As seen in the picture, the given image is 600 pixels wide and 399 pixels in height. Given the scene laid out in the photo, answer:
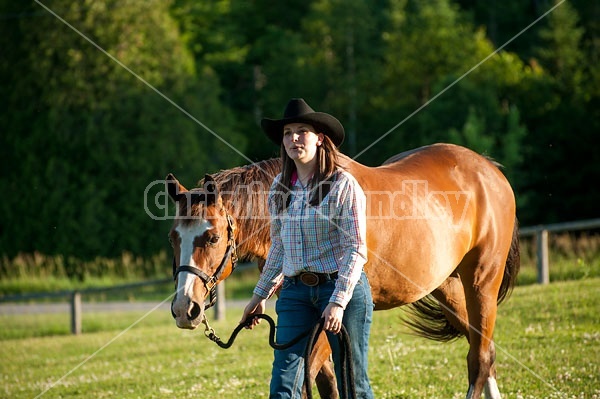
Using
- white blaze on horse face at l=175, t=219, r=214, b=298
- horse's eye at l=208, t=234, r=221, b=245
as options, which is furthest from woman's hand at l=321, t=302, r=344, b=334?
horse's eye at l=208, t=234, r=221, b=245

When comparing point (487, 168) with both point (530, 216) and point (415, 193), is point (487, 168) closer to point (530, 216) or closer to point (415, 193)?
point (415, 193)

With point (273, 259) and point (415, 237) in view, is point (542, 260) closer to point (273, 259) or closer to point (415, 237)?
point (415, 237)

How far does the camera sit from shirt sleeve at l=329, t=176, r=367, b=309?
405cm

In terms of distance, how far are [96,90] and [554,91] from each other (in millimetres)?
19252

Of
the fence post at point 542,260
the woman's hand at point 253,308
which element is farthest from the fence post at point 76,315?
the woman's hand at point 253,308

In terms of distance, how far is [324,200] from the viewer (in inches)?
165

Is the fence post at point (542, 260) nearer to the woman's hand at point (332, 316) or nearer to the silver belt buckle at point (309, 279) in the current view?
the silver belt buckle at point (309, 279)

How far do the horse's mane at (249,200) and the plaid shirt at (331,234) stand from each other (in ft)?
3.75

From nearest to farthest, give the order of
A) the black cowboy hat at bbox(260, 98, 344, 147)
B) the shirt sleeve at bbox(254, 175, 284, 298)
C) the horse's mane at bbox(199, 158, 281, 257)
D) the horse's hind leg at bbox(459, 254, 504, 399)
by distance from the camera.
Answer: the black cowboy hat at bbox(260, 98, 344, 147) → the shirt sleeve at bbox(254, 175, 284, 298) → the horse's mane at bbox(199, 158, 281, 257) → the horse's hind leg at bbox(459, 254, 504, 399)

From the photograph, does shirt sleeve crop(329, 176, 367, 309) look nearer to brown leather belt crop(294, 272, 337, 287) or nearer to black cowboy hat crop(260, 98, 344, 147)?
brown leather belt crop(294, 272, 337, 287)

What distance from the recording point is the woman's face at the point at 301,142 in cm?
429

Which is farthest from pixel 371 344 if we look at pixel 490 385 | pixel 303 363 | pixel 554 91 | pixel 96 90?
pixel 554 91

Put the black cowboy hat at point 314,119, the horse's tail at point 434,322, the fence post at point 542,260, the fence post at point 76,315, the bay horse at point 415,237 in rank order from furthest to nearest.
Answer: the fence post at point 76,315 → the fence post at point 542,260 → the horse's tail at point 434,322 → the bay horse at point 415,237 → the black cowboy hat at point 314,119

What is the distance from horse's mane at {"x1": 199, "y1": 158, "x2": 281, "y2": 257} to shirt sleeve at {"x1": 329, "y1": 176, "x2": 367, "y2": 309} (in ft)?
4.56
